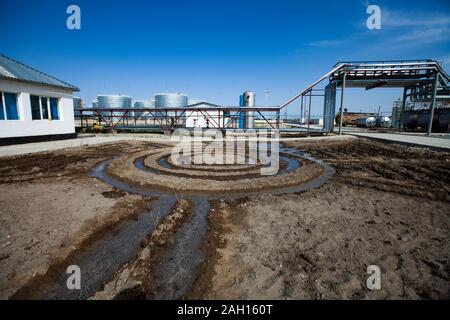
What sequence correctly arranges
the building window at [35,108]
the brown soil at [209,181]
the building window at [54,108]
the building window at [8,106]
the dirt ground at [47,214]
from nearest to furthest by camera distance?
the dirt ground at [47,214]
the brown soil at [209,181]
the building window at [8,106]
the building window at [35,108]
the building window at [54,108]

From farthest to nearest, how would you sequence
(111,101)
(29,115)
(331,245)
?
(111,101) → (29,115) → (331,245)

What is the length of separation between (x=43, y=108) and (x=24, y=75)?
2.05 m

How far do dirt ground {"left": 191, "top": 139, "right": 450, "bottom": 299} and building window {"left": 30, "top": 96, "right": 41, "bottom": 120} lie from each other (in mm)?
15356

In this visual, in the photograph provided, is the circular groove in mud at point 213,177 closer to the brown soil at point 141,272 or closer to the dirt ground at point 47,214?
the dirt ground at point 47,214

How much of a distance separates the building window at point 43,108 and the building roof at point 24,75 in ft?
3.38

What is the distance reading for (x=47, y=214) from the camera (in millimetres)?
4094

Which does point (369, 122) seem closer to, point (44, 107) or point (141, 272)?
point (44, 107)

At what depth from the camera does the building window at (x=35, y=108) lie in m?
13.6

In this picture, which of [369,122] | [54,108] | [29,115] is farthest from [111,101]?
[369,122]

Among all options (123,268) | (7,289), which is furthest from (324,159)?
(7,289)

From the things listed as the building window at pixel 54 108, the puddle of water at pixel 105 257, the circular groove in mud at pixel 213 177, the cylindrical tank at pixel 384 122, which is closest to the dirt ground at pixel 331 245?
the circular groove in mud at pixel 213 177

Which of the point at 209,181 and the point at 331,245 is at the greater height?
the point at 209,181
